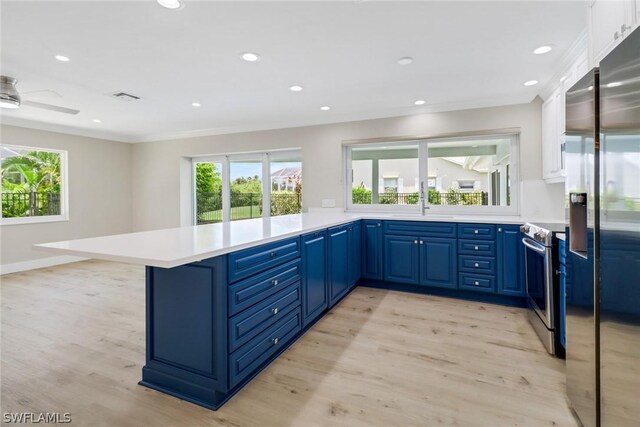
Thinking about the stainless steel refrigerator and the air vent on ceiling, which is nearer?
the stainless steel refrigerator

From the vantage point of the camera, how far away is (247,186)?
18.7ft

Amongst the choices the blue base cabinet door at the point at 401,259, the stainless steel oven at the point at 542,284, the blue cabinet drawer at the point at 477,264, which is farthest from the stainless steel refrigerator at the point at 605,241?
the blue base cabinet door at the point at 401,259

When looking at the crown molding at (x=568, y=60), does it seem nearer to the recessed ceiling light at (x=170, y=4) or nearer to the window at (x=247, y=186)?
the recessed ceiling light at (x=170, y=4)

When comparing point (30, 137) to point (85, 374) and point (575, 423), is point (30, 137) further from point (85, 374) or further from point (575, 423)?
point (575, 423)

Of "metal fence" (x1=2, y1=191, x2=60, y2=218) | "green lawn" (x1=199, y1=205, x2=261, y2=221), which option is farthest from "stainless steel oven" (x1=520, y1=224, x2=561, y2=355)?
"metal fence" (x1=2, y1=191, x2=60, y2=218)

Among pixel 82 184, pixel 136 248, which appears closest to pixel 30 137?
pixel 82 184

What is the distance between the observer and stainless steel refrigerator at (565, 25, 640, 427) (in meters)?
1.12

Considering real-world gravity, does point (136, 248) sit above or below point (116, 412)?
above

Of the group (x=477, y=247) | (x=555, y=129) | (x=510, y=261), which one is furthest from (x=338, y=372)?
(x=555, y=129)

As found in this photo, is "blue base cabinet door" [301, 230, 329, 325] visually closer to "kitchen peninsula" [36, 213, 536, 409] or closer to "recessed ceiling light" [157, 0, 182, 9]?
"kitchen peninsula" [36, 213, 536, 409]

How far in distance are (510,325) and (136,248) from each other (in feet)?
10.2

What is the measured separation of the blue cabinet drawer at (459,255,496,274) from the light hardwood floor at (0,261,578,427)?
399mm

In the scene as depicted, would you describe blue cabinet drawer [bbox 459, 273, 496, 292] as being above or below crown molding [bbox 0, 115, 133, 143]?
below

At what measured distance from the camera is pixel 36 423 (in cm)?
161
